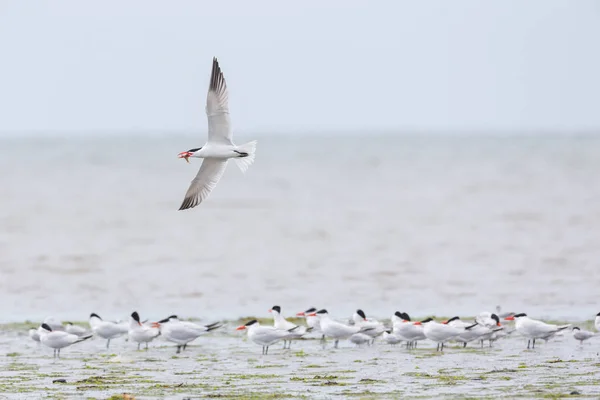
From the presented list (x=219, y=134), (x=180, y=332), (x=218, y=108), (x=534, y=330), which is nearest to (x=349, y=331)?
(x=180, y=332)

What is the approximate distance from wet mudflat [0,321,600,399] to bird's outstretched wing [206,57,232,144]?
2885mm

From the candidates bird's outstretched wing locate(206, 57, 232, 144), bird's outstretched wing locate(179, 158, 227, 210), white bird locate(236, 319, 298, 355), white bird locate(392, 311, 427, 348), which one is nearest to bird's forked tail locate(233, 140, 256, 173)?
bird's outstretched wing locate(206, 57, 232, 144)

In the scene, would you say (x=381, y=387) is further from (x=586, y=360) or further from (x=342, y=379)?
(x=586, y=360)

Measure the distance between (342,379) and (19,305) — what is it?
9775mm

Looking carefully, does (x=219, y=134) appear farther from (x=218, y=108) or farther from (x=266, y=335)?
(x=266, y=335)

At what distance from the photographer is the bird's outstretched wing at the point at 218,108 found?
13.6 metres

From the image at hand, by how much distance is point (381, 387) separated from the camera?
11.8m

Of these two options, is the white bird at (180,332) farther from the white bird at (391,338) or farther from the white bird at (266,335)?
the white bird at (391,338)

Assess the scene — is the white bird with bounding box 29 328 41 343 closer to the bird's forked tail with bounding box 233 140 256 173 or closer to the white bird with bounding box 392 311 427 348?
the bird's forked tail with bounding box 233 140 256 173

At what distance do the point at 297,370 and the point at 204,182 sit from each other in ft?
10.3

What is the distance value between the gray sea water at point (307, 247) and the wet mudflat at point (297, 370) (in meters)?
3.38

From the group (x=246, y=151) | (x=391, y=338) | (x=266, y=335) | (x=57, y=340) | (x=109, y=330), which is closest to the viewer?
(x=246, y=151)

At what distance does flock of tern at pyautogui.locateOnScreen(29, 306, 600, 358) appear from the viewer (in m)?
14.9

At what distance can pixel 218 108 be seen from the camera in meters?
13.9
